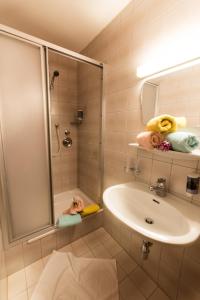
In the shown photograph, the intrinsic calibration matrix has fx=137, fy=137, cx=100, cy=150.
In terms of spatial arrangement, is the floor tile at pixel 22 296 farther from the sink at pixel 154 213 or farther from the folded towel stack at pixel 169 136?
the folded towel stack at pixel 169 136

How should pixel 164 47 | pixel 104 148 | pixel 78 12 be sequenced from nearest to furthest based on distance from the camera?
pixel 164 47
pixel 78 12
pixel 104 148

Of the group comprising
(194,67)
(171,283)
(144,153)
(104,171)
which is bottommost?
(171,283)

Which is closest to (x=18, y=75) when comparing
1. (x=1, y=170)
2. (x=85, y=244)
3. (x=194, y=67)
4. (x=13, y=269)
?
(x=1, y=170)

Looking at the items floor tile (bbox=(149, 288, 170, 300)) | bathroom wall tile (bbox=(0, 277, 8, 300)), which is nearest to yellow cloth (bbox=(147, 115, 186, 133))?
floor tile (bbox=(149, 288, 170, 300))

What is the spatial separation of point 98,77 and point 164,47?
31.8 inches

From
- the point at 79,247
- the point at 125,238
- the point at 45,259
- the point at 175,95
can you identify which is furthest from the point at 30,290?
the point at 175,95

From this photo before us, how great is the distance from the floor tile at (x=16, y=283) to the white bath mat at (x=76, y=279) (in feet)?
0.43

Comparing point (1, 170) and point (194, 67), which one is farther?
point (1, 170)

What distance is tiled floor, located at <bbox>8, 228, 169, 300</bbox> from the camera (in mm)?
1071

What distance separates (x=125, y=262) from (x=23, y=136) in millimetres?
1495

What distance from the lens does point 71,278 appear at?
116 cm

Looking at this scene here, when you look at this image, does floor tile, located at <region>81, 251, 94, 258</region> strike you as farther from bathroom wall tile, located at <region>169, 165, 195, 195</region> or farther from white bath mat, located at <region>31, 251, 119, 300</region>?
bathroom wall tile, located at <region>169, 165, 195, 195</region>

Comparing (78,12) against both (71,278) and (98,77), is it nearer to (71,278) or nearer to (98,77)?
(98,77)

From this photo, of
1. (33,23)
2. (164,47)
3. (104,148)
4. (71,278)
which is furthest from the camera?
(104,148)
